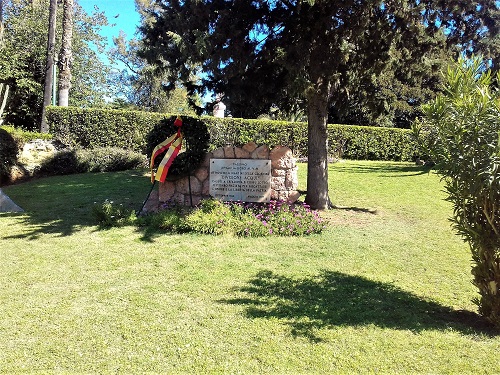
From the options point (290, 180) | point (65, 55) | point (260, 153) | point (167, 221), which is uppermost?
A: point (65, 55)

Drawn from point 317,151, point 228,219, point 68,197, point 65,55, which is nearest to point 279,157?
point 317,151

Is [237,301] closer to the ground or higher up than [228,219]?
closer to the ground

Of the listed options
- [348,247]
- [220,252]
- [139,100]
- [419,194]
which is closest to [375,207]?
[419,194]

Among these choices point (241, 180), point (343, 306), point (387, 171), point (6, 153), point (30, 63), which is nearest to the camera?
point (343, 306)

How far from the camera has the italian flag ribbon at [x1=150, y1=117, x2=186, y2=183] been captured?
723 centimetres

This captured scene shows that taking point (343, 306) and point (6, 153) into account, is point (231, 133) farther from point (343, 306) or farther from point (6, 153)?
point (343, 306)

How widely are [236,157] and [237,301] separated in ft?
13.7

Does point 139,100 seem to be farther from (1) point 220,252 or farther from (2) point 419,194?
(1) point 220,252

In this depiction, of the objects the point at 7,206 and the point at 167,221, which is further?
the point at 7,206

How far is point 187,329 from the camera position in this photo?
324 centimetres

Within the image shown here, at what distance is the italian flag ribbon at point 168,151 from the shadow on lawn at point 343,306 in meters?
3.45

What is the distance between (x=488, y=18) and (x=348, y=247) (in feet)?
35.7

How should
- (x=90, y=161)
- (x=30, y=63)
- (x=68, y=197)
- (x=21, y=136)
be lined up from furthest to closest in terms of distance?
(x=30, y=63)
(x=90, y=161)
(x=21, y=136)
(x=68, y=197)

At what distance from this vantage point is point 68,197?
9.10 m
